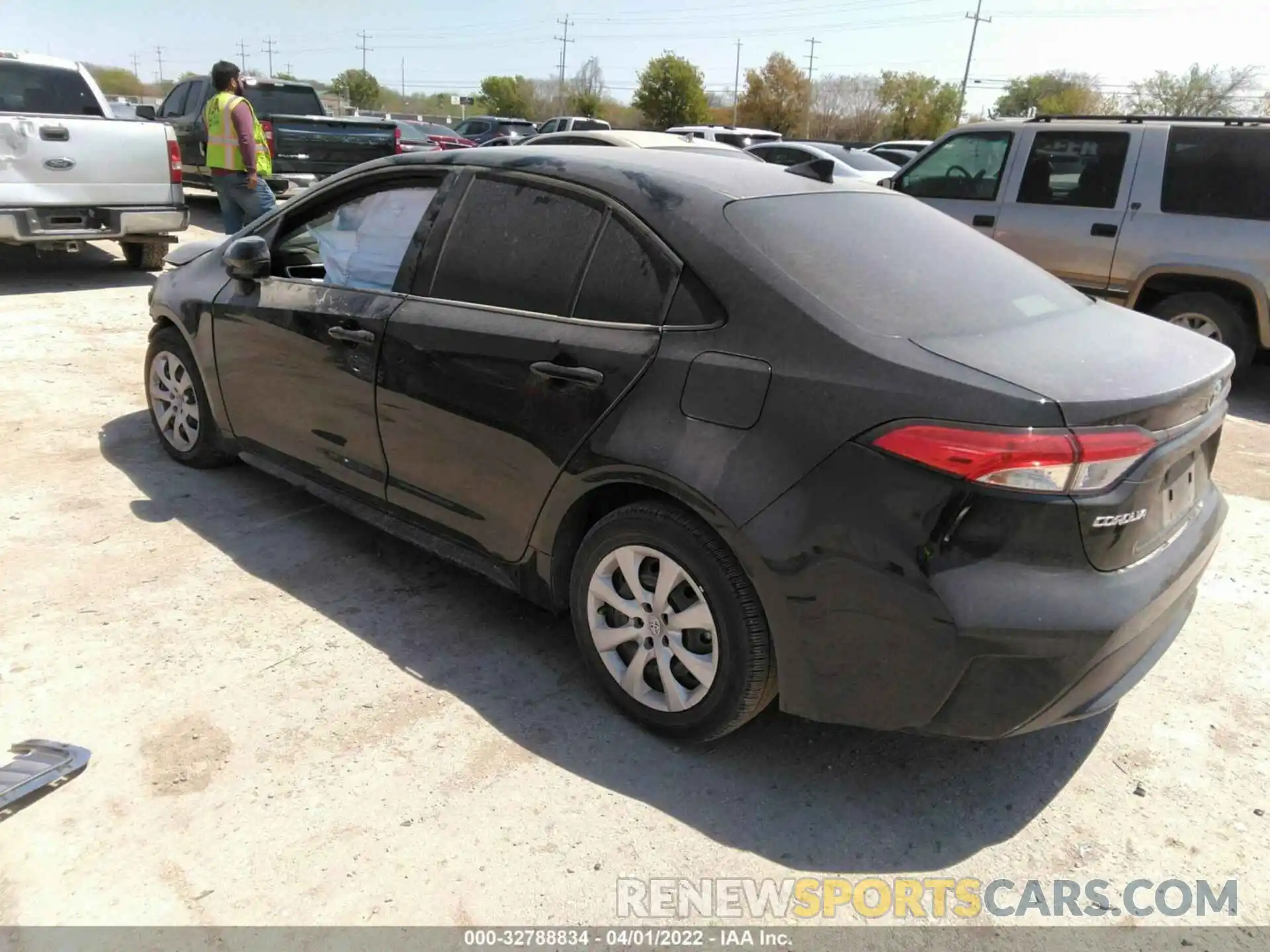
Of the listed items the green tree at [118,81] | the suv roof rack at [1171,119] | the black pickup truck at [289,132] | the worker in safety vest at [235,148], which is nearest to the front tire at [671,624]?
the suv roof rack at [1171,119]

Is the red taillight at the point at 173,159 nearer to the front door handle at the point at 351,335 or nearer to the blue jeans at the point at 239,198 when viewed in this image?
the blue jeans at the point at 239,198

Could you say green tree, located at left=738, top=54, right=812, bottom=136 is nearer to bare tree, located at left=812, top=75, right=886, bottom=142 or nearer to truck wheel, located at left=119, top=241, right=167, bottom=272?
bare tree, located at left=812, top=75, right=886, bottom=142

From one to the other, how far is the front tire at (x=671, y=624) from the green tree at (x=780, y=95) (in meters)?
64.6

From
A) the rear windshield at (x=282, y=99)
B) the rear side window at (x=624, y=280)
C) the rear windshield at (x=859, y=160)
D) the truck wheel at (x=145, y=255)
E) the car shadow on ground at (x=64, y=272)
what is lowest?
Result: the car shadow on ground at (x=64, y=272)

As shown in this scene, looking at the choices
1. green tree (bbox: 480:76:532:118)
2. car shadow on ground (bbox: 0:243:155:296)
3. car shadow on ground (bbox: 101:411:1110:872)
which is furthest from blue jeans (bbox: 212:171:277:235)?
green tree (bbox: 480:76:532:118)

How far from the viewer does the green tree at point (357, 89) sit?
81.8 m

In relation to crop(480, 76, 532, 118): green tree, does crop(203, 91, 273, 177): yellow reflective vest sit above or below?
below

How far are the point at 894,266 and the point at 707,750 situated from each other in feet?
5.17

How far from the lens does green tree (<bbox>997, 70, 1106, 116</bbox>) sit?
60.4 metres

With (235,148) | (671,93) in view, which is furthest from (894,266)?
(671,93)

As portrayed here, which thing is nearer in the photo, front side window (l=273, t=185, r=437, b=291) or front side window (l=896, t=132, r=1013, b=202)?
front side window (l=273, t=185, r=437, b=291)

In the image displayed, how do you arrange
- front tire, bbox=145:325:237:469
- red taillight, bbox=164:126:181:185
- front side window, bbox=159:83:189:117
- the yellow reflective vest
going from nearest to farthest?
front tire, bbox=145:325:237:469, the yellow reflective vest, red taillight, bbox=164:126:181:185, front side window, bbox=159:83:189:117

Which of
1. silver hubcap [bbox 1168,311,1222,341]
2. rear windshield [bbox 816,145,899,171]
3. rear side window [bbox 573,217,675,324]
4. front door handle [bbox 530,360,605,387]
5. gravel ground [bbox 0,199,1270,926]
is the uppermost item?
rear windshield [bbox 816,145,899,171]

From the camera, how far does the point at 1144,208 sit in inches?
271
